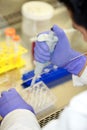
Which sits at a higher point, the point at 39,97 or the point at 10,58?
the point at 10,58

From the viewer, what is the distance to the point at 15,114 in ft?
3.09

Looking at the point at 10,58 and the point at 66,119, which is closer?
the point at 66,119

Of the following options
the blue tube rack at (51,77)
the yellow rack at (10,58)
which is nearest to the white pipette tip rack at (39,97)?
the blue tube rack at (51,77)

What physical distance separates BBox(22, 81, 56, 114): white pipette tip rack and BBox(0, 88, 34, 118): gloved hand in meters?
0.09

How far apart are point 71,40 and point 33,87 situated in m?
0.41

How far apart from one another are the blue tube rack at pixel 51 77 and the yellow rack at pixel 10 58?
8 centimetres

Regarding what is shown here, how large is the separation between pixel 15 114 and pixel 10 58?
0.35m

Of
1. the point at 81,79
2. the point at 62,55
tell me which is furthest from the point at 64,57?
the point at 81,79

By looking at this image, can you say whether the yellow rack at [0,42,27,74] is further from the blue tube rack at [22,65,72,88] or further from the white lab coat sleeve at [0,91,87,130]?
the white lab coat sleeve at [0,91,87,130]

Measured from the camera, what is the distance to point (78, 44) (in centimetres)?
147

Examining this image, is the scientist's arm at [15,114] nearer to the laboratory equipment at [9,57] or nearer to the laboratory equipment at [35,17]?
the laboratory equipment at [9,57]

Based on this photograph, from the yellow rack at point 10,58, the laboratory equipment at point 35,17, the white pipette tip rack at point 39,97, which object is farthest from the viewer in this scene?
the laboratory equipment at point 35,17

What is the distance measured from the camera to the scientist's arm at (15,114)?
0.90 meters

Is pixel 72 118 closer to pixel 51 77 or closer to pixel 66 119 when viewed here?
pixel 66 119
